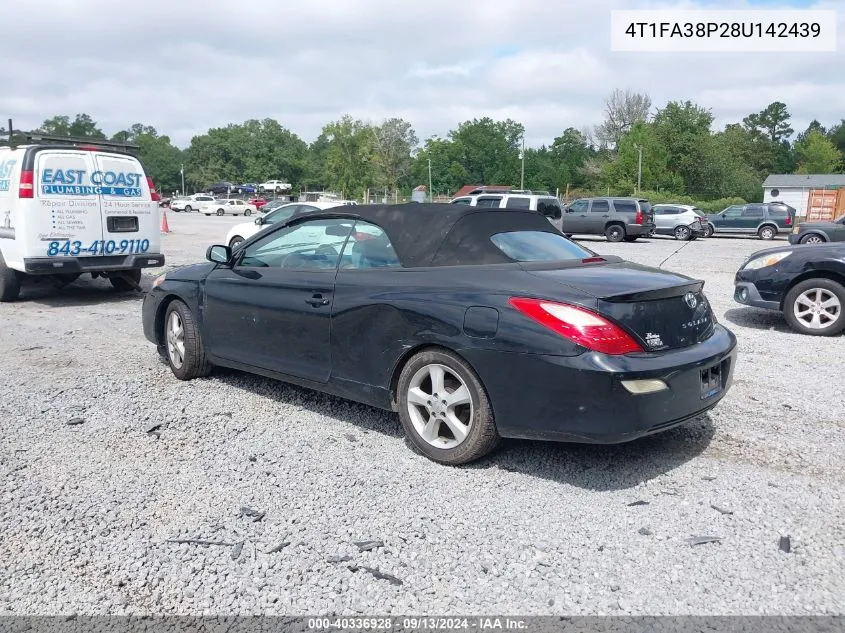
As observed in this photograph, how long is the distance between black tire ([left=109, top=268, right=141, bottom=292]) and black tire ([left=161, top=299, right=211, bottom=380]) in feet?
17.2

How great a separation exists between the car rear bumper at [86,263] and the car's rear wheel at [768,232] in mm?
26605

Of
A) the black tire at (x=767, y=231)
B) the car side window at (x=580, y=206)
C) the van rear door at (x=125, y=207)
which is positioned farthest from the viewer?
the black tire at (x=767, y=231)

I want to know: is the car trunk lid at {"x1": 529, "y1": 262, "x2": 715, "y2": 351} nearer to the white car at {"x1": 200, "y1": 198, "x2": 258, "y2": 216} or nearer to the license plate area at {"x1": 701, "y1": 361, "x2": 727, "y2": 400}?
the license plate area at {"x1": 701, "y1": 361, "x2": 727, "y2": 400}

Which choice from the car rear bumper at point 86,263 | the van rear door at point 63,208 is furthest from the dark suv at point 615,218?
the van rear door at point 63,208

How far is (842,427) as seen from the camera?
188 inches

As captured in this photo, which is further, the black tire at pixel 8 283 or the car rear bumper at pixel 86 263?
the black tire at pixel 8 283

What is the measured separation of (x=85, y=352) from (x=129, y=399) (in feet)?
6.36

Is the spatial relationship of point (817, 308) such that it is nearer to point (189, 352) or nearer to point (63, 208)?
point (189, 352)

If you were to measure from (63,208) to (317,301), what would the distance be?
6.25m

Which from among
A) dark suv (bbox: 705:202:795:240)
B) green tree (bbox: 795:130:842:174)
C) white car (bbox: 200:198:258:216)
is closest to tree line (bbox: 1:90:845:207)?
green tree (bbox: 795:130:842:174)

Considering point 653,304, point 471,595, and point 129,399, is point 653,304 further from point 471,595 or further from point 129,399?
point 129,399

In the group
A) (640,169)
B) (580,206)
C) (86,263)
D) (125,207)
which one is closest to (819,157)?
(640,169)

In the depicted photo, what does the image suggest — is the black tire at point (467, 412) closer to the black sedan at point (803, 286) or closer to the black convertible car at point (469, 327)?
the black convertible car at point (469, 327)

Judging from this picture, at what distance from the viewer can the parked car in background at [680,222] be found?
29422 millimetres
